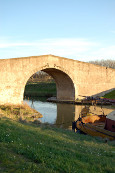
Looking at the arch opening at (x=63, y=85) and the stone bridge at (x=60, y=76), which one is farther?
the arch opening at (x=63, y=85)

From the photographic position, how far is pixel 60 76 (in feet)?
102

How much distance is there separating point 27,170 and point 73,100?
89.4 ft

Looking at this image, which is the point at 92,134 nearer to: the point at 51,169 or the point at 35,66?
the point at 51,169

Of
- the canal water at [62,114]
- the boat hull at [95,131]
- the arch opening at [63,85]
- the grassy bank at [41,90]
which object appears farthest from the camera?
the grassy bank at [41,90]

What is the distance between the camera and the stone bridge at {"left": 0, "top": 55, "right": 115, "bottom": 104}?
22.2 m

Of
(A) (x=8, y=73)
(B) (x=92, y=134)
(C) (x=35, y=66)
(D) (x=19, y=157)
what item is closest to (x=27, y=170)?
(D) (x=19, y=157)

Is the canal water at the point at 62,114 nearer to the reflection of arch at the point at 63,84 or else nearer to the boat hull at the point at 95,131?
the boat hull at the point at 95,131

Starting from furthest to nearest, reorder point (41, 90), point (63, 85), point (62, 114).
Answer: point (41, 90) → point (63, 85) → point (62, 114)

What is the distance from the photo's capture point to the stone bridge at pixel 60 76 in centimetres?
2223

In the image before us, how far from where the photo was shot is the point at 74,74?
3034 cm

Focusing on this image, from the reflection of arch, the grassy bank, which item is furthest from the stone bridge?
the grassy bank

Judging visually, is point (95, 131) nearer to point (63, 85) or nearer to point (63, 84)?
point (63, 84)

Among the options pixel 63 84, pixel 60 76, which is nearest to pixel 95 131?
pixel 60 76

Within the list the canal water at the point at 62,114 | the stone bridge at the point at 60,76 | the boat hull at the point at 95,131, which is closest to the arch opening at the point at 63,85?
the stone bridge at the point at 60,76
